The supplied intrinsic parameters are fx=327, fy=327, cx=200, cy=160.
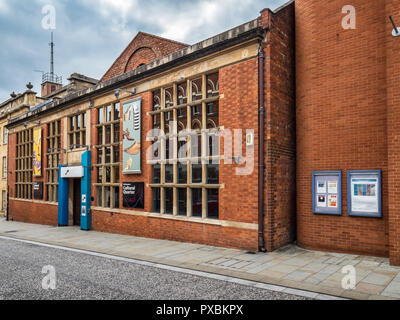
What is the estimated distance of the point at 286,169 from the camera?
31.2 ft

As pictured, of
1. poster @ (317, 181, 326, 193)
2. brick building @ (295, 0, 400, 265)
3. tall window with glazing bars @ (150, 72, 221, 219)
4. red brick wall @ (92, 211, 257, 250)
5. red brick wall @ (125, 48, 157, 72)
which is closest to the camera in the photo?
brick building @ (295, 0, 400, 265)

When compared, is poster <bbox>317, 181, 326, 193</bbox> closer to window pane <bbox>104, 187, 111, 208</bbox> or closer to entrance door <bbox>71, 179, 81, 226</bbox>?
window pane <bbox>104, 187, 111, 208</bbox>

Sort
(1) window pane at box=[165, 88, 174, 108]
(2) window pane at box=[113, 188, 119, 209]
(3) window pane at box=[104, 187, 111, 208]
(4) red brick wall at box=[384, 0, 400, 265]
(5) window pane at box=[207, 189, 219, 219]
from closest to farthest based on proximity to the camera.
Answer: (4) red brick wall at box=[384, 0, 400, 265] → (5) window pane at box=[207, 189, 219, 219] → (1) window pane at box=[165, 88, 174, 108] → (2) window pane at box=[113, 188, 119, 209] → (3) window pane at box=[104, 187, 111, 208]

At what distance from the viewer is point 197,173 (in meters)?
10.6

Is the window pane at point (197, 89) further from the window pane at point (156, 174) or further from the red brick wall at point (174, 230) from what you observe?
the red brick wall at point (174, 230)

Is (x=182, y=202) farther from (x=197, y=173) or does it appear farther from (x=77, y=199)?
(x=77, y=199)

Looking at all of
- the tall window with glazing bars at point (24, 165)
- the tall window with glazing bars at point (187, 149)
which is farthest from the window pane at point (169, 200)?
the tall window with glazing bars at point (24, 165)

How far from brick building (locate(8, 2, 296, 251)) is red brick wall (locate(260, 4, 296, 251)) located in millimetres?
28

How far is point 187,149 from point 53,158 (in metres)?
11.0

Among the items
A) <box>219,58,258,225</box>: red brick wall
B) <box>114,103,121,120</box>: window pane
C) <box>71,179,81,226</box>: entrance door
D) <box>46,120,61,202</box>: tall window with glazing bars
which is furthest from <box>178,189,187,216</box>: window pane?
<box>46,120,61,202</box>: tall window with glazing bars

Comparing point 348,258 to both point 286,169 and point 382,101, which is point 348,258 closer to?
point 286,169

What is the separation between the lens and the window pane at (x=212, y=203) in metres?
9.98

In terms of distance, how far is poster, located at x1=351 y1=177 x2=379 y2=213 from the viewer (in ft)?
25.8
